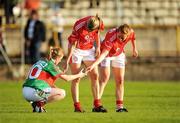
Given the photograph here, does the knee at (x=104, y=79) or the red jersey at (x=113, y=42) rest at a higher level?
the red jersey at (x=113, y=42)

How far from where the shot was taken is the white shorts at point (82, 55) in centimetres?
1841

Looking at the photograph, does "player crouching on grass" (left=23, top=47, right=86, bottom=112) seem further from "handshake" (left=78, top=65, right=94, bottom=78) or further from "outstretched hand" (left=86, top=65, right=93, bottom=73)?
"outstretched hand" (left=86, top=65, right=93, bottom=73)

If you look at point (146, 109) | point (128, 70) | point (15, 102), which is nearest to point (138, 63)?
point (128, 70)

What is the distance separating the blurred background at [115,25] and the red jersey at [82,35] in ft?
47.1

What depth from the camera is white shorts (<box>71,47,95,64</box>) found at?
1841 cm

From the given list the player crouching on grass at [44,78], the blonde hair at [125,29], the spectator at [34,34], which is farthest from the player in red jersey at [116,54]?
the spectator at [34,34]

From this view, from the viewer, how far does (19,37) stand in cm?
3456

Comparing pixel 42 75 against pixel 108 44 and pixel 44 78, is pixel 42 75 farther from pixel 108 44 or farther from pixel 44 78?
pixel 108 44

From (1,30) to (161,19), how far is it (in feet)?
21.5

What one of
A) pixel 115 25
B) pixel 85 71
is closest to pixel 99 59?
pixel 85 71

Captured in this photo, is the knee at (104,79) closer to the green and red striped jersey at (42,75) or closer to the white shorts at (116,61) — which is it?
the white shorts at (116,61)

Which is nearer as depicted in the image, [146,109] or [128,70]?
[146,109]

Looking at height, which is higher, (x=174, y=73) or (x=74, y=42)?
(x=74, y=42)

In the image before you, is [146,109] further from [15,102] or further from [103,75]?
[15,102]
